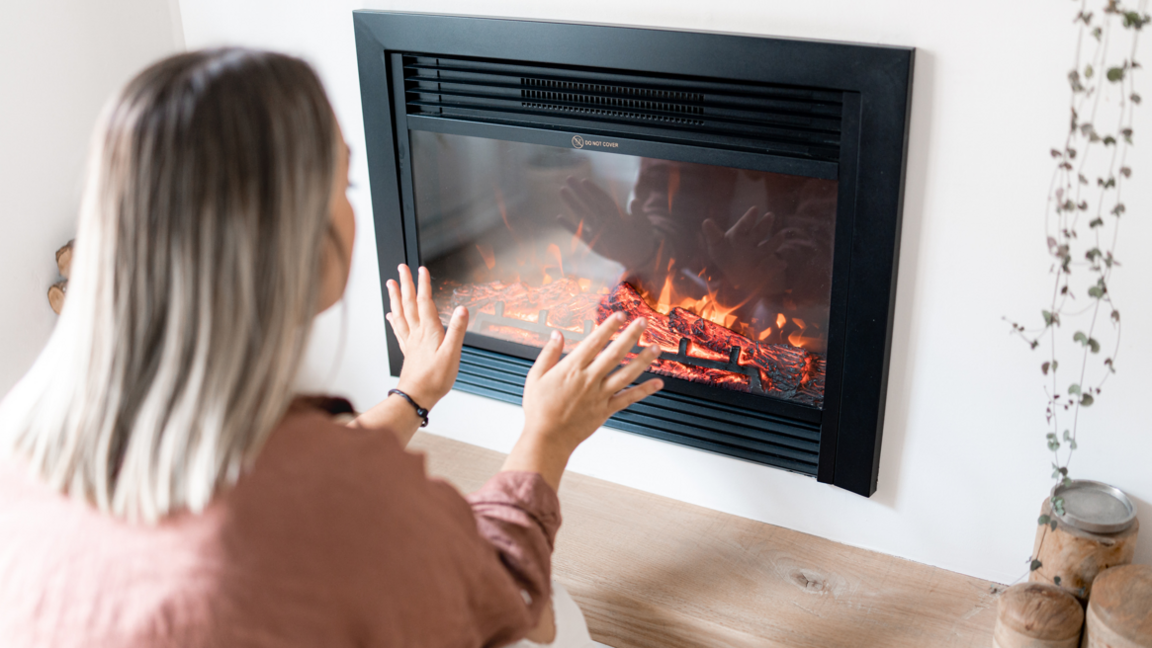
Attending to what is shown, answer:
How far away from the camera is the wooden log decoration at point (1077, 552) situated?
1355 mm

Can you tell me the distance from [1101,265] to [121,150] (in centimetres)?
126

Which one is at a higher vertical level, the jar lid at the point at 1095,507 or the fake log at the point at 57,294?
the fake log at the point at 57,294

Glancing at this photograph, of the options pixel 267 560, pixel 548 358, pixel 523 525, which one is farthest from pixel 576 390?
pixel 267 560

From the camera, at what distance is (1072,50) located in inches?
48.4

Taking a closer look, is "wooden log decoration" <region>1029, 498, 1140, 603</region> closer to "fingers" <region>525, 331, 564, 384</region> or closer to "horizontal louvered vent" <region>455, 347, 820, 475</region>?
"horizontal louvered vent" <region>455, 347, 820, 475</region>

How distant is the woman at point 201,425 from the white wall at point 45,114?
4.30ft

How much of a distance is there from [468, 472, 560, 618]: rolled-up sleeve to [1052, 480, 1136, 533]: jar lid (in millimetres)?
837

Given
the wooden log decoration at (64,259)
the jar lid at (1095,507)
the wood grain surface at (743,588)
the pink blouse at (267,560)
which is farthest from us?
the wooden log decoration at (64,259)

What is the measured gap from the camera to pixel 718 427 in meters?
1.72

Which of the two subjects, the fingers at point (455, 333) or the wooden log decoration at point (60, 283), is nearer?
the fingers at point (455, 333)

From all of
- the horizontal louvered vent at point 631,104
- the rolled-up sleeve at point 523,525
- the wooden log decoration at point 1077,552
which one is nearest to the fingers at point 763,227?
the horizontal louvered vent at point 631,104

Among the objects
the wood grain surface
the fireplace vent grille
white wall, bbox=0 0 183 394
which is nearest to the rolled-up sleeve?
the wood grain surface

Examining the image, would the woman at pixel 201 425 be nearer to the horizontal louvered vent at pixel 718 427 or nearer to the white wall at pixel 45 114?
the horizontal louvered vent at pixel 718 427

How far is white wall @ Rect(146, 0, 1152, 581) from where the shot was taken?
1.28 meters
